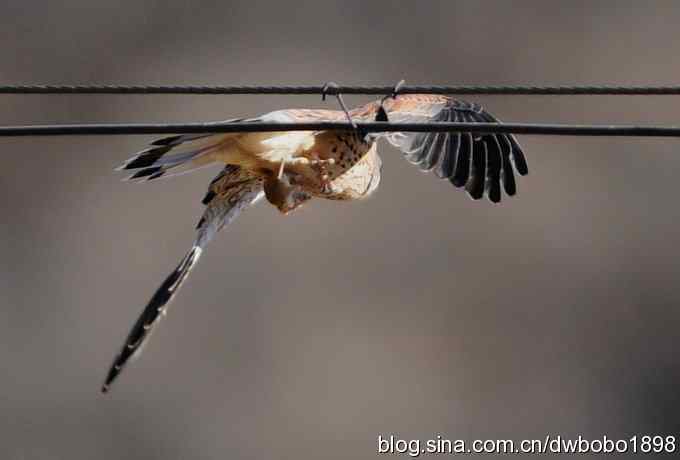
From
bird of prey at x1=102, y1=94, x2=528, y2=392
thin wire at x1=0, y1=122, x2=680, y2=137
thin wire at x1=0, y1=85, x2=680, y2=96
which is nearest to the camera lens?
thin wire at x1=0, y1=122, x2=680, y2=137

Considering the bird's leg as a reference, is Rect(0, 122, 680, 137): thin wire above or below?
below

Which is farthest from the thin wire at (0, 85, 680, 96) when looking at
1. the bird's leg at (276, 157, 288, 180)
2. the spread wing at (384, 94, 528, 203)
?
the spread wing at (384, 94, 528, 203)

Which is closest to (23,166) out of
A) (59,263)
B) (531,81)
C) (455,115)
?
(59,263)

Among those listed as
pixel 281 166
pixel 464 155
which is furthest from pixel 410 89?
pixel 464 155

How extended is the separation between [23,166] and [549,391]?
5054 mm

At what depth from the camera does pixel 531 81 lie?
12789 millimetres

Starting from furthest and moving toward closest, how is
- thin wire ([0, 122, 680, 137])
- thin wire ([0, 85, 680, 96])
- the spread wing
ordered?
the spread wing < thin wire ([0, 85, 680, 96]) < thin wire ([0, 122, 680, 137])

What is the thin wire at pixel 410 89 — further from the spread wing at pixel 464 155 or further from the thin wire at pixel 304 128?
the spread wing at pixel 464 155

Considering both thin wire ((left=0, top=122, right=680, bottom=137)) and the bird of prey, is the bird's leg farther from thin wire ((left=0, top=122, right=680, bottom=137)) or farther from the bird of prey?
thin wire ((left=0, top=122, right=680, bottom=137))

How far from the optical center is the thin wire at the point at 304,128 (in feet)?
11.3

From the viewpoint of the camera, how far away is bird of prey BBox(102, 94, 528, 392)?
442 cm

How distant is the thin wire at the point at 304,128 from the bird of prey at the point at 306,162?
2.09ft

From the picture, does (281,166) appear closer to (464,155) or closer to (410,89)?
(464,155)

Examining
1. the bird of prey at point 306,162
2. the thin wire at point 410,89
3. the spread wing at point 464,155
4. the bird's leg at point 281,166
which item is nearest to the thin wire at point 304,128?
the thin wire at point 410,89
